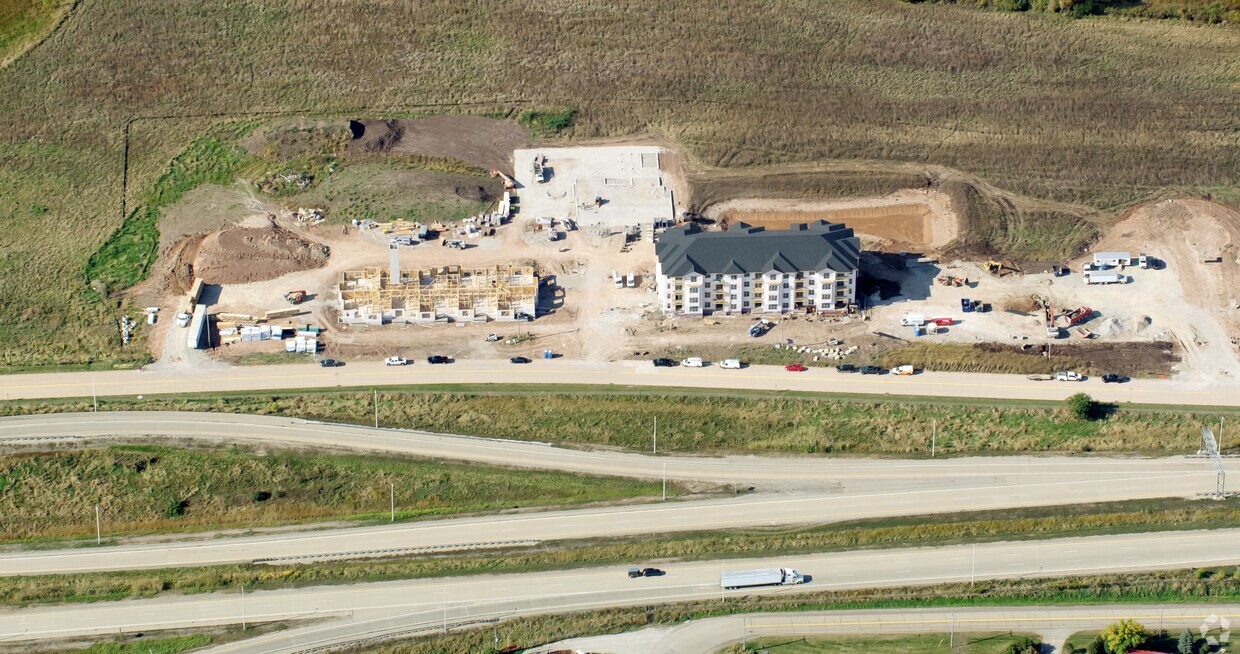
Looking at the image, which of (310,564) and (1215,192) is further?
(1215,192)

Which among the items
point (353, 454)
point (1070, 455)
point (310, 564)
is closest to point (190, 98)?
point (353, 454)

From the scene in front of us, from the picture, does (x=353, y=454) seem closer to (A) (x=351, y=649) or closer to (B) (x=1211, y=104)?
(A) (x=351, y=649)

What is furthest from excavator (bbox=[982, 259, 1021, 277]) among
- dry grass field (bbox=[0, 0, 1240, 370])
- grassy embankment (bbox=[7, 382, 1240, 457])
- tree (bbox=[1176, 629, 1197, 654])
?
tree (bbox=[1176, 629, 1197, 654])

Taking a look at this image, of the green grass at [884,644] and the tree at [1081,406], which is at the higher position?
the tree at [1081,406]

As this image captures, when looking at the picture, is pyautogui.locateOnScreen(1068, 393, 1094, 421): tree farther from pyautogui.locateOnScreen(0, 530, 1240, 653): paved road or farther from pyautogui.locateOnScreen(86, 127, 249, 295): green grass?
pyautogui.locateOnScreen(86, 127, 249, 295): green grass

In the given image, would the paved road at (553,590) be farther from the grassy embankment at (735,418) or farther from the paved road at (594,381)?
the paved road at (594,381)

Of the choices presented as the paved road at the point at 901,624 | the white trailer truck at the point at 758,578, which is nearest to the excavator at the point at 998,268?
the paved road at the point at 901,624
